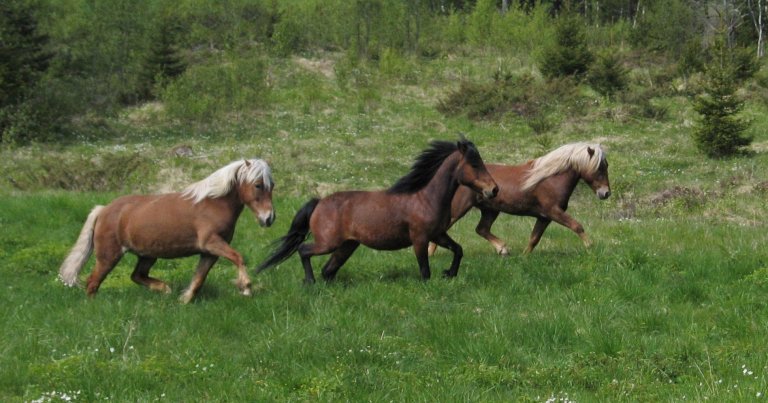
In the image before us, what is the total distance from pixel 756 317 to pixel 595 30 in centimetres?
5353

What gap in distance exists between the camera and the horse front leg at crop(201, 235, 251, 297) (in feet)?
28.7

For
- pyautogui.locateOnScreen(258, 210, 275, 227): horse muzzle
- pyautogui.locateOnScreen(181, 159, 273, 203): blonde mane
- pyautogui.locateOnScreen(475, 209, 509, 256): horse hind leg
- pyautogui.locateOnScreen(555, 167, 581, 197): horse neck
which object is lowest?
pyautogui.locateOnScreen(475, 209, 509, 256): horse hind leg

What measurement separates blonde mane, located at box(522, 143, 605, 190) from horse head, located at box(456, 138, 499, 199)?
2.61 meters

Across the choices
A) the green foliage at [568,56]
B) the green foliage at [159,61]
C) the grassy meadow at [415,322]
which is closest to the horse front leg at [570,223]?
the grassy meadow at [415,322]

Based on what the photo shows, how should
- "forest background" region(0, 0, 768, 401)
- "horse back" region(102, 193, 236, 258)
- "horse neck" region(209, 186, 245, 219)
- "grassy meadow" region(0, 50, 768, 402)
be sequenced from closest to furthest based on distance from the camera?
1. "grassy meadow" region(0, 50, 768, 402)
2. "forest background" region(0, 0, 768, 401)
3. "horse back" region(102, 193, 236, 258)
4. "horse neck" region(209, 186, 245, 219)

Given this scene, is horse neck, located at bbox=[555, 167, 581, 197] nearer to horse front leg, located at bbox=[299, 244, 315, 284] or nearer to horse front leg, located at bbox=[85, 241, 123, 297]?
horse front leg, located at bbox=[299, 244, 315, 284]

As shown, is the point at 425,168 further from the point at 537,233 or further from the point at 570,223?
the point at 570,223

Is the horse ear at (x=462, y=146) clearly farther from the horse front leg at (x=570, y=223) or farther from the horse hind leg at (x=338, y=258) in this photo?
the horse front leg at (x=570, y=223)

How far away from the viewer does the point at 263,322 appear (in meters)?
7.91

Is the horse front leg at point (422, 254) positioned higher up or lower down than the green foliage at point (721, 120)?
higher up

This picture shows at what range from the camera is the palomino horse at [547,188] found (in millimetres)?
12016

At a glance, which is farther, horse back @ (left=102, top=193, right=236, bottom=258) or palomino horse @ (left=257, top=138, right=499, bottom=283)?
palomino horse @ (left=257, top=138, right=499, bottom=283)

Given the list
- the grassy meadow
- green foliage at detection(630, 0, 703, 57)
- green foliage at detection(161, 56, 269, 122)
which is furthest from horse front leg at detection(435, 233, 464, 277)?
green foliage at detection(630, 0, 703, 57)

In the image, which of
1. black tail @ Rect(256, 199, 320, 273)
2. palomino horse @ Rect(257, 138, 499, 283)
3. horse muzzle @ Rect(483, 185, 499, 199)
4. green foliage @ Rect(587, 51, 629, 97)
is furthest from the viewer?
green foliage @ Rect(587, 51, 629, 97)
